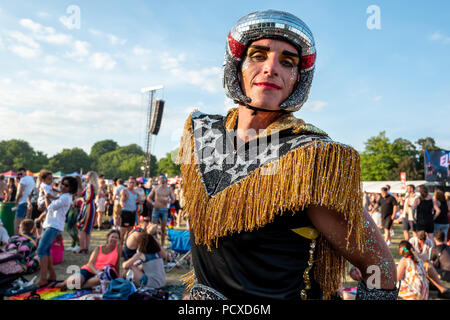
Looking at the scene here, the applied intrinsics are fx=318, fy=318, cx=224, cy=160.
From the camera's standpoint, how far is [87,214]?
26.1 ft

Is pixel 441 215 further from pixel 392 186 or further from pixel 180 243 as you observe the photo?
pixel 392 186

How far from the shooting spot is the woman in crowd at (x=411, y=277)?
497 centimetres

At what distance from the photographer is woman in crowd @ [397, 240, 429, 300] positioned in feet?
16.3

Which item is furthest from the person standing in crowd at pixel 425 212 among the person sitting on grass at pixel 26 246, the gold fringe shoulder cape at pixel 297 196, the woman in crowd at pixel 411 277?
the person sitting on grass at pixel 26 246

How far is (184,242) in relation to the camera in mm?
7020

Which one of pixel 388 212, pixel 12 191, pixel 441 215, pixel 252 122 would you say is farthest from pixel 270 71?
pixel 12 191

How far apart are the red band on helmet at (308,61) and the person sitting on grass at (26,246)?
6.55 meters

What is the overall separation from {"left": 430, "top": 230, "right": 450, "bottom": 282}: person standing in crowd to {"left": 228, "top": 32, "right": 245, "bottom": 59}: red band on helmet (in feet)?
23.9

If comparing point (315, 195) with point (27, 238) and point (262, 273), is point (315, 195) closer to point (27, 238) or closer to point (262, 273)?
point (262, 273)

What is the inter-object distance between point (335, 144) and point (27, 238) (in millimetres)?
6895

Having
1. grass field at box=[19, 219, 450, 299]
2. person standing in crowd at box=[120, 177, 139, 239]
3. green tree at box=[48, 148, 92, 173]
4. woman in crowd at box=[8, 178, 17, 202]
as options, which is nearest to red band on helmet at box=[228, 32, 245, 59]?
grass field at box=[19, 219, 450, 299]

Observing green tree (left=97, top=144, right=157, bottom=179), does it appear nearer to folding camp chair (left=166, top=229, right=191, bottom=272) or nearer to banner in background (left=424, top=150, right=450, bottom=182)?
banner in background (left=424, top=150, right=450, bottom=182)

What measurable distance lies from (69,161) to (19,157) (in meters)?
11.9
